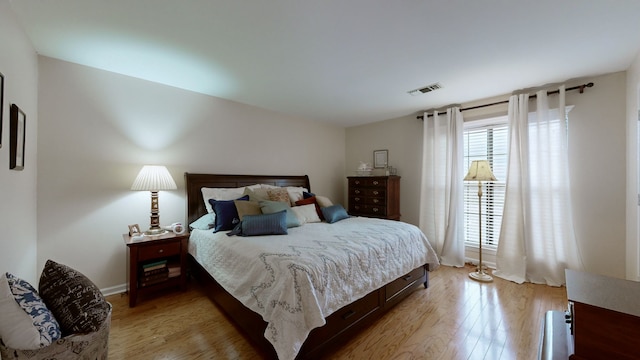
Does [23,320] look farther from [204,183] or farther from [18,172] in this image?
[204,183]

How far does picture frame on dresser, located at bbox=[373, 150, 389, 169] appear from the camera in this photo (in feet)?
14.7

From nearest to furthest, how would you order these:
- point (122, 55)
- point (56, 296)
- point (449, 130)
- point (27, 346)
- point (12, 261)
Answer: point (27, 346) → point (56, 296) → point (12, 261) → point (122, 55) → point (449, 130)

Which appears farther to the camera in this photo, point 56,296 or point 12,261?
point 12,261

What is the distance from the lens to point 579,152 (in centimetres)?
276

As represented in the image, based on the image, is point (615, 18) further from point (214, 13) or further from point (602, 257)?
point (214, 13)

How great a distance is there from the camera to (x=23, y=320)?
3.07 feet

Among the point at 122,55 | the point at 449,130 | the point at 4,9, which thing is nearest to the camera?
the point at 4,9

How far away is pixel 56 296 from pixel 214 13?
187cm

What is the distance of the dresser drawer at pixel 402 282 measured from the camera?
7.35ft

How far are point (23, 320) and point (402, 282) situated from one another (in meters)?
2.52

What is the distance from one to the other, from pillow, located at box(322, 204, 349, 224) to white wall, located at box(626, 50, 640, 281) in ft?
9.31

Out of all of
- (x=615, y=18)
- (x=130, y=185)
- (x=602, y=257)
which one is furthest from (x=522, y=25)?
(x=130, y=185)

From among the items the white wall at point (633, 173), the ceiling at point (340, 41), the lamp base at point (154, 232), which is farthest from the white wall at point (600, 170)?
the lamp base at point (154, 232)

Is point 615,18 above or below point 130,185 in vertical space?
above
